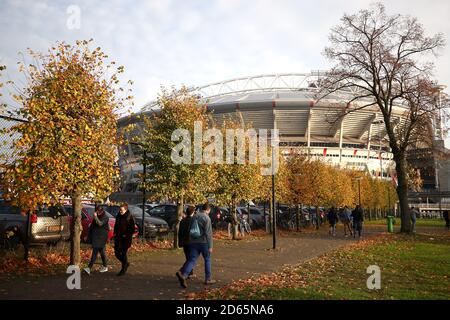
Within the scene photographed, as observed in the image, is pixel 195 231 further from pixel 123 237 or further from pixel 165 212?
pixel 165 212

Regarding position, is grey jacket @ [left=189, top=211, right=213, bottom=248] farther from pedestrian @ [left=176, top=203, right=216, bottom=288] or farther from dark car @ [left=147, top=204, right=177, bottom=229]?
dark car @ [left=147, top=204, right=177, bottom=229]

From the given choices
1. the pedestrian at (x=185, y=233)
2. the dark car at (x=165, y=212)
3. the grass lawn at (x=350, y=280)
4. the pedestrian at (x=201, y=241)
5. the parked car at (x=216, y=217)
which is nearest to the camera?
the grass lawn at (x=350, y=280)

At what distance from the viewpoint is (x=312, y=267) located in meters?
10.9

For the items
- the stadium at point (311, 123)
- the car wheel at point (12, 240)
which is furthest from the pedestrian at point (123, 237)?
the stadium at point (311, 123)

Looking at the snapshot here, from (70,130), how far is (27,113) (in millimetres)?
1022

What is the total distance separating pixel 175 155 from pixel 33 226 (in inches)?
212

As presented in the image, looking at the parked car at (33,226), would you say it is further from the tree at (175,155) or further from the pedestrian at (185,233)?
the pedestrian at (185,233)

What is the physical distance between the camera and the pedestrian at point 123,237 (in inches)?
366

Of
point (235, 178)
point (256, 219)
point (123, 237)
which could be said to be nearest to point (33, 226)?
point (123, 237)

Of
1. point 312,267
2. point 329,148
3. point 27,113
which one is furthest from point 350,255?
point 329,148

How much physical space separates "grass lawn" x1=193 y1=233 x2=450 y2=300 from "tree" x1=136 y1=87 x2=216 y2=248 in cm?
548

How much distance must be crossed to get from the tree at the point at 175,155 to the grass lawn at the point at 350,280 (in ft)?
18.0

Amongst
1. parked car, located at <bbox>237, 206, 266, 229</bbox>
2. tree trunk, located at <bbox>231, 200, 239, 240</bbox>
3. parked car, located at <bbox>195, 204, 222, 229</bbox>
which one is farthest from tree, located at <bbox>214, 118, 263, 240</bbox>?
parked car, located at <bbox>237, 206, 266, 229</bbox>
